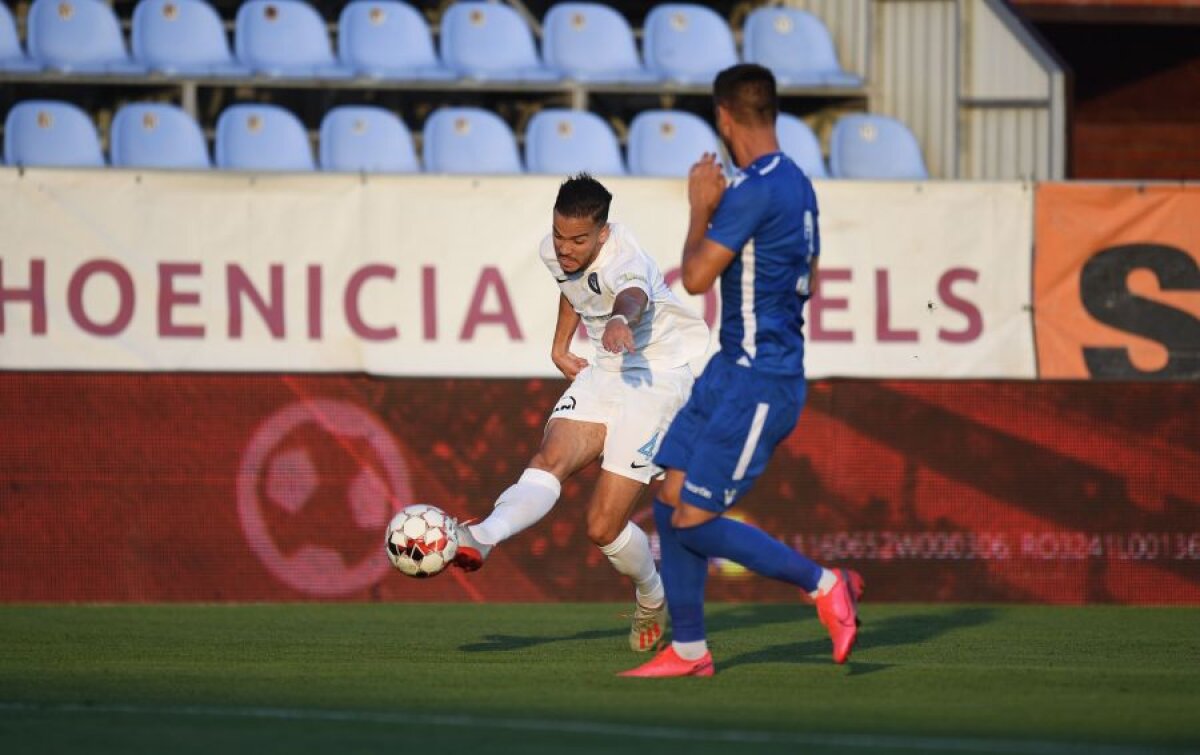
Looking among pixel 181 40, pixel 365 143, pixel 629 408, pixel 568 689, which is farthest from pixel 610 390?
pixel 181 40

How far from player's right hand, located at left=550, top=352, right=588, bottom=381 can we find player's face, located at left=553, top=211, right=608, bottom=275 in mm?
475

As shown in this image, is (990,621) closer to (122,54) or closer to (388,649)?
(388,649)

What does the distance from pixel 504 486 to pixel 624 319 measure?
4.48 m

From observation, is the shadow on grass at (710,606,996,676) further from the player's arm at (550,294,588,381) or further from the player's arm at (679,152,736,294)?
the player's arm at (679,152,736,294)

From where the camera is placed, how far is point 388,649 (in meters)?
7.96

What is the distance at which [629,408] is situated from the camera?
7.77 m

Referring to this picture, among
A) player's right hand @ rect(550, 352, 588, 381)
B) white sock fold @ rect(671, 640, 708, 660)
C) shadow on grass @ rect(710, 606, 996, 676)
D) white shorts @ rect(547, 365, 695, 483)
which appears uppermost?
player's right hand @ rect(550, 352, 588, 381)

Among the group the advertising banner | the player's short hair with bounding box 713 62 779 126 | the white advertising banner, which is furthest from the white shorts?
the white advertising banner

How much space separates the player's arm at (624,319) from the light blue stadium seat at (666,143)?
261 inches

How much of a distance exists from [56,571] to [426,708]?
564cm

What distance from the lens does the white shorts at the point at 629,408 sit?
25.4ft

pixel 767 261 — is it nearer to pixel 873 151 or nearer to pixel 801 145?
pixel 801 145

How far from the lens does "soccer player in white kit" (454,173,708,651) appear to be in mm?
7477

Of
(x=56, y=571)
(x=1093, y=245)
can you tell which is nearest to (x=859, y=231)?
(x=1093, y=245)
